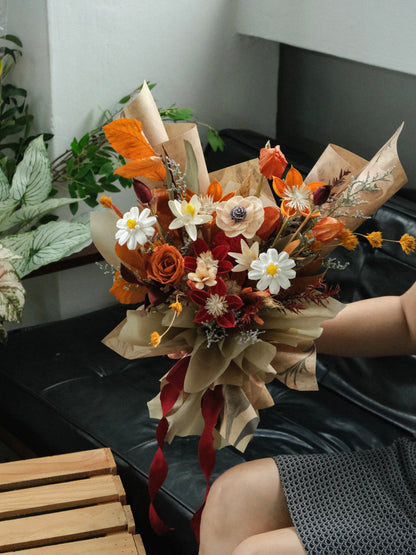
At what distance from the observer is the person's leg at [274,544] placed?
98cm

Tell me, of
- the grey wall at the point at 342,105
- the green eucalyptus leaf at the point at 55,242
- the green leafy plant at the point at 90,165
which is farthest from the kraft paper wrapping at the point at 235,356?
the grey wall at the point at 342,105

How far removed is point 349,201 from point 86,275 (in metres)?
1.37

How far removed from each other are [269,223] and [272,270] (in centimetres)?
10

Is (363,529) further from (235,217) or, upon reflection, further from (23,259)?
(23,259)

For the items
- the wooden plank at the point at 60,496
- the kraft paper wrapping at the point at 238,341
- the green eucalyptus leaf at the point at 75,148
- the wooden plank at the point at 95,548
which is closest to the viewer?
the kraft paper wrapping at the point at 238,341

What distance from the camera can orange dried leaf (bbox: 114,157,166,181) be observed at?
988 millimetres

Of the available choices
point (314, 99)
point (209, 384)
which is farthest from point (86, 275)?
Answer: point (209, 384)

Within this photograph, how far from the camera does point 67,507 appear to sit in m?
1.37

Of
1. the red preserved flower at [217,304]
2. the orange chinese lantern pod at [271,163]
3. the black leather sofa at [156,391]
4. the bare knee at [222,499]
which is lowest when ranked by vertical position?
the black leather sofa at [156,391]

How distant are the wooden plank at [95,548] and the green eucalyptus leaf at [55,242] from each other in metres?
0.65

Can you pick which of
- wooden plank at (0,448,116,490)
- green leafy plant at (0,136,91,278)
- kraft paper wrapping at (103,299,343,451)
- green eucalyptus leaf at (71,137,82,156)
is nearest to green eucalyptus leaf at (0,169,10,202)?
green leafy plant at (0,136,91,278)

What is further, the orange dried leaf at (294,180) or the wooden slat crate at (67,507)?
the wooden slat crate at (67,507)

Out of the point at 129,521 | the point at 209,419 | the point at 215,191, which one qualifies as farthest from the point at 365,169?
the point at 129,521

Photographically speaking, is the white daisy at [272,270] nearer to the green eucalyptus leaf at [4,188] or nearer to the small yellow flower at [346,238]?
the small yellow flower at [346,238]
